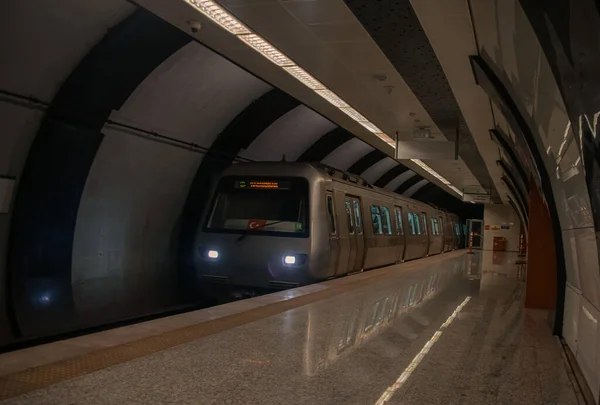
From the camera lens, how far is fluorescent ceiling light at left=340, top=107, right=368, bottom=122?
31.7ft

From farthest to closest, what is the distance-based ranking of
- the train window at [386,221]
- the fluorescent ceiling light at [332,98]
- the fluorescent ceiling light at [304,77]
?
the train window at [386,221] → the fluorescent ceiling light at [332,98] → the fluorescent ceiling light at [304,77]

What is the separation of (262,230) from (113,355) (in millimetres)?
4677

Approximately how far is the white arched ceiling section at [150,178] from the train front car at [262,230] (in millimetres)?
1579

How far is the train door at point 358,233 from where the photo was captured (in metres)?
10.9

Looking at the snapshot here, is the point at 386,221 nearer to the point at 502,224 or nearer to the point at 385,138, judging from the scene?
the point at 385,138

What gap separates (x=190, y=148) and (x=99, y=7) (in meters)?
4.17

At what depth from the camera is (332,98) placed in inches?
350

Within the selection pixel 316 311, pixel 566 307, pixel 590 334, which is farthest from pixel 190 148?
pixel 590 334

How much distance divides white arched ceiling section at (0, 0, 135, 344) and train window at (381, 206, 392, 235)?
321 inches

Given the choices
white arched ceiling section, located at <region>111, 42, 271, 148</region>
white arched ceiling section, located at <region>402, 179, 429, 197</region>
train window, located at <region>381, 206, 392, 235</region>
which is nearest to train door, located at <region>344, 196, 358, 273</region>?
train window, located at <region>381, 206, 392, 235</region>

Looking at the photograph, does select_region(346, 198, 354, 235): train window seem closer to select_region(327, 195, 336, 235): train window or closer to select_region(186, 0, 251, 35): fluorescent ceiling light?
select_region(327, 195, 336, 235): train window

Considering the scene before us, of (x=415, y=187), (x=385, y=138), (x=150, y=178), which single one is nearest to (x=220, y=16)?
(x=150, y=178)

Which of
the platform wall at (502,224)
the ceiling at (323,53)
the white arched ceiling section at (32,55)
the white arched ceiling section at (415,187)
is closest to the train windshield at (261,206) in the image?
the ceiling at (323,53)

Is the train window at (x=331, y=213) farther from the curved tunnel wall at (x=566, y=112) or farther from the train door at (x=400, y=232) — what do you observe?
the train door at (x=400, y=232)
